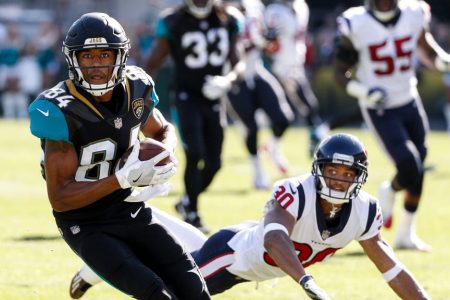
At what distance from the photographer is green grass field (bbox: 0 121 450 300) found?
6.31 metres

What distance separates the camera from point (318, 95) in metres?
22.9

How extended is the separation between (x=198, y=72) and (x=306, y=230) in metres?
3.87

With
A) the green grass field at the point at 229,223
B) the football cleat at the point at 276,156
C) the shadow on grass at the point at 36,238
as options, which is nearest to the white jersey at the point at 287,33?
the green grass field at the point at 229,223

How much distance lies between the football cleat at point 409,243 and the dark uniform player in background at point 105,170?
356 centimetres

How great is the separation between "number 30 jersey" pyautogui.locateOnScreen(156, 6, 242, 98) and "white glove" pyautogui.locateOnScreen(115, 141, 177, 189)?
4151 mm

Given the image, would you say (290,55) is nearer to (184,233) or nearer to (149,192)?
(184,233)

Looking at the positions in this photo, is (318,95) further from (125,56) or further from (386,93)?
(125,56)

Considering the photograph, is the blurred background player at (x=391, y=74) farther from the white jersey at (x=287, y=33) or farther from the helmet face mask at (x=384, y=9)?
the white jersey at (x=287, y=33)

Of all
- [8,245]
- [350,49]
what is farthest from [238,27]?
[8,245]

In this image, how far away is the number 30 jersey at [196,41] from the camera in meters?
8.67

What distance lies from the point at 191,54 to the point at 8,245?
2271 mm

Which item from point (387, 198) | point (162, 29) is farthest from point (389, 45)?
point (162, 29)

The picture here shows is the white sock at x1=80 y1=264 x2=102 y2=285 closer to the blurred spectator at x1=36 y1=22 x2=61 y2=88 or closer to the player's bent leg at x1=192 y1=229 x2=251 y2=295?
the player's bent leg at x1=192 y1=229 x2=251 y2=295

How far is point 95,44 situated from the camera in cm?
462
